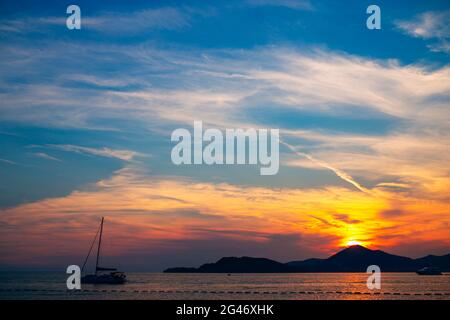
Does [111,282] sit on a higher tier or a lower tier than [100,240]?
lower
